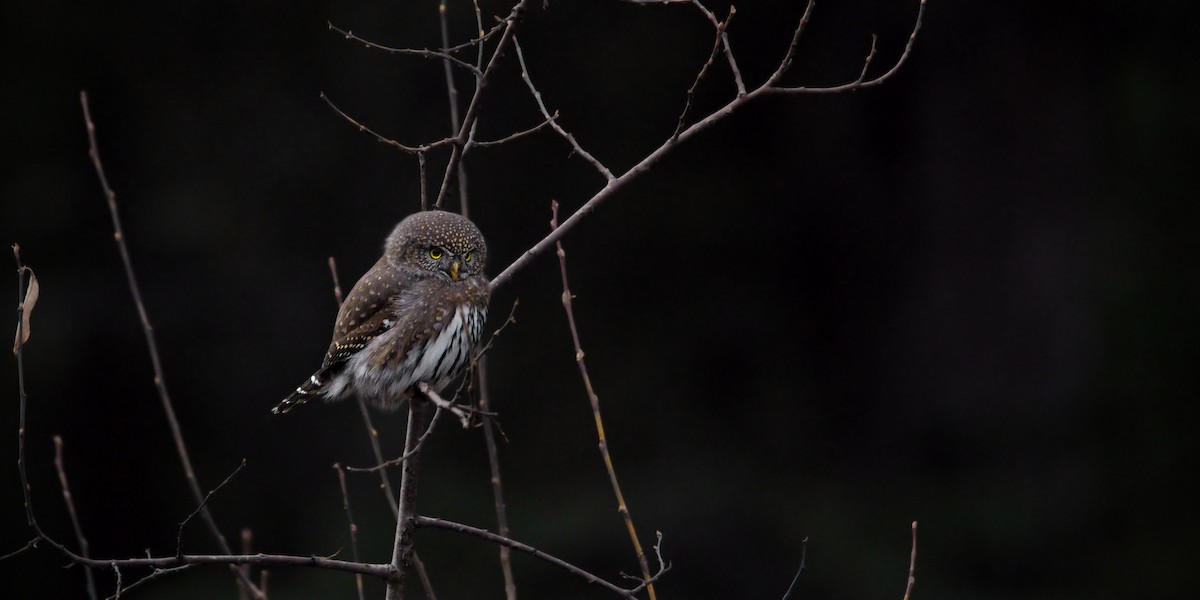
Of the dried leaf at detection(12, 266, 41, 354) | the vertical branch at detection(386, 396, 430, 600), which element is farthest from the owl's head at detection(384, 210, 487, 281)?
the dried leaf at detection(12, 266, 41, 354)

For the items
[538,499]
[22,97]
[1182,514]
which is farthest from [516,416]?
[1182,514]

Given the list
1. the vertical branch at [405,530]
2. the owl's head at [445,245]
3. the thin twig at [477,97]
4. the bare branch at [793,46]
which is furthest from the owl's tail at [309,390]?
the bare branch at [793,46]

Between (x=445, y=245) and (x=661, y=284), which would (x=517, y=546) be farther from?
(x=661, y=284)

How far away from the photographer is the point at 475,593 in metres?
6.47

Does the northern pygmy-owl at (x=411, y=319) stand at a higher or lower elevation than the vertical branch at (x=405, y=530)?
higher

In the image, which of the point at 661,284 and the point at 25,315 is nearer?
the point at 25,315

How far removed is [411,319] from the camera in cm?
317

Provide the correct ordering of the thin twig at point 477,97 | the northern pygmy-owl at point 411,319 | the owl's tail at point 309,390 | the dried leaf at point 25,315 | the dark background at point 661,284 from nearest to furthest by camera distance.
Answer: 1. the dried leaf at point 25,315
2. the thin twig at point 477,97
3. the northern pygmy-owl at point 411,319
4. the owl's tail at point 309,390
5. the dark background at point 661,284

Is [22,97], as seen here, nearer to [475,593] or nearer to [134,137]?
[134,137]

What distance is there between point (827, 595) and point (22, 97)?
4577 millimetres

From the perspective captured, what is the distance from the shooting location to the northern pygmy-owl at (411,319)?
10.3 ft

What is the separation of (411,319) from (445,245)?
8.0 inches

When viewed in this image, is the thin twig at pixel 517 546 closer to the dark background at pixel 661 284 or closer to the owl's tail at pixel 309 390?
the owl's tail at pixel 309 390

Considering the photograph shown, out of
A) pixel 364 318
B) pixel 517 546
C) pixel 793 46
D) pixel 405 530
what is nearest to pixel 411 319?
pixel 364 318
